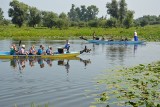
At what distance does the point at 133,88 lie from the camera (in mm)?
16078

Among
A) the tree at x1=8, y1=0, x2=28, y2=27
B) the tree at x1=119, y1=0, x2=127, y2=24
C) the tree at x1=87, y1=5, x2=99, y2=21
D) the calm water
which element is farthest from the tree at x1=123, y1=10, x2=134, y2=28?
the tree at x1=87, y1=5, x2=99, y2=21

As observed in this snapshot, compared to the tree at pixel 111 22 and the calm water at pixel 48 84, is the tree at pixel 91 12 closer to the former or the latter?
the tree at pixel 111 22

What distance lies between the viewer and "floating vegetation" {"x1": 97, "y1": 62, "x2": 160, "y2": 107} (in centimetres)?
1358

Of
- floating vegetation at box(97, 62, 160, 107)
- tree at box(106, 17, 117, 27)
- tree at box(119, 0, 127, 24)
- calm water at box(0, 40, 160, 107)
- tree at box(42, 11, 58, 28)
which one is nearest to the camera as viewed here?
floating vegetation at box(97, 62, 160, 107)

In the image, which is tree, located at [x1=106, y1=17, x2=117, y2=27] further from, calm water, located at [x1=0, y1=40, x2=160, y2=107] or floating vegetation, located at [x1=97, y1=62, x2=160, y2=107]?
floating vegetation, located at [x1=97, y1=62, x2=160, y2=107]

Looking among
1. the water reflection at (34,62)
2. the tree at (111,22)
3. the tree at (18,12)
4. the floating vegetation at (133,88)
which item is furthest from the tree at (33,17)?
the floating vegetation at (133,88)

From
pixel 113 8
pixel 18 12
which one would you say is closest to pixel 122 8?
pixel 113 8

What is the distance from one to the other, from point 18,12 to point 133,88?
89.6 metres

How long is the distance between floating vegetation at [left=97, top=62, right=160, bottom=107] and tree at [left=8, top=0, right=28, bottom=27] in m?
81.9

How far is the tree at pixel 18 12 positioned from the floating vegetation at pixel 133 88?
8192cm

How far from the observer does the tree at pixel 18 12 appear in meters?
99.9

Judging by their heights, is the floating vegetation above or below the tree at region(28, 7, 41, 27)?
below

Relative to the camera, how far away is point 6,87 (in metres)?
16.7

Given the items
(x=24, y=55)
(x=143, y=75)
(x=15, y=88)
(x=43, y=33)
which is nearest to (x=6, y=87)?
(x=15, y=88)
